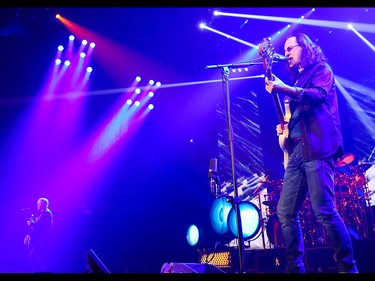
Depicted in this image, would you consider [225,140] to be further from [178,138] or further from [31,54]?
[31,54]

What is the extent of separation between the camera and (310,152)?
2863 mm

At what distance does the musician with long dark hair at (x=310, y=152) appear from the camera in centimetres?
268

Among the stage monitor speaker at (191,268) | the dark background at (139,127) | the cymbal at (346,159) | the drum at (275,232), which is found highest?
the dark background at (139,127)

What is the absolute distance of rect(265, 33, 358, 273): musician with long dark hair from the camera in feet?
8.79

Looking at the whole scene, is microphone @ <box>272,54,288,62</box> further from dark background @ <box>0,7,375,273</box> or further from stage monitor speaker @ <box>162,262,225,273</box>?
dark background @ <box>0,7,375,273</box>

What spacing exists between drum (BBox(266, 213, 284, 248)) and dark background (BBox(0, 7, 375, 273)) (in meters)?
2.34

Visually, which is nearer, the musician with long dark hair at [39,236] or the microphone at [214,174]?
the microphone at [214,174]

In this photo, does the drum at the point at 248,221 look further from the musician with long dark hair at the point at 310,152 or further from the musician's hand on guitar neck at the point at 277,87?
the musician's hand on guitar neck at the point at 277,87

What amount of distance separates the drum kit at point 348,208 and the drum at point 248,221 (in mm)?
266

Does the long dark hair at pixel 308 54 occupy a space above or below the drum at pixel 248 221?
above

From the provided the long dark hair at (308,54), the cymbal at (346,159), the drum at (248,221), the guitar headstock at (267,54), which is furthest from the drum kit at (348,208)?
the guitar headstock at (267,54)

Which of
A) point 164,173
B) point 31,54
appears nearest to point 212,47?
point 164,173

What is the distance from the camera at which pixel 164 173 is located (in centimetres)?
1041

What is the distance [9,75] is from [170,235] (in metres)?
6.22
